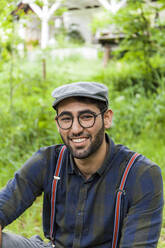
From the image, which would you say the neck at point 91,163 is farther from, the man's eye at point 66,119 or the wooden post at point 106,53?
the wooden post at point 106,53

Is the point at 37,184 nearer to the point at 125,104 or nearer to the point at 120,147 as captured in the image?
the point at 120,147

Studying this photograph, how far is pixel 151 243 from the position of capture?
170 cm

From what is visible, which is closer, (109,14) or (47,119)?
(47,119)

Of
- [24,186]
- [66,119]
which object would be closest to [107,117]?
[66,119]

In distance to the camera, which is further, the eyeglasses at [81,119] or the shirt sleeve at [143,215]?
the eyeglasses at [81,119]

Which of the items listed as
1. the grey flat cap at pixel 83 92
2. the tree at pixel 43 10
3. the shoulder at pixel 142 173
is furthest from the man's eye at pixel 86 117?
the tree at pixel 43 10

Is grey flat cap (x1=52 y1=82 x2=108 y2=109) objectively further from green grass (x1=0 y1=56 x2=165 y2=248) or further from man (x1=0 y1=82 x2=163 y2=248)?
green grass (x1=0 y1=56 x2=165 y2=248)

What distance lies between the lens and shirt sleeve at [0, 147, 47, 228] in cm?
202

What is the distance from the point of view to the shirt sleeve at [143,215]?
1.70 metres

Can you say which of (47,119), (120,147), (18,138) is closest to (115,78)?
(47,119)

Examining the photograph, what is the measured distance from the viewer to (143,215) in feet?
5.58

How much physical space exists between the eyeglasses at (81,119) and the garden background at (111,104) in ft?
4.56

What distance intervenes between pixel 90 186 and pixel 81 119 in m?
0.38

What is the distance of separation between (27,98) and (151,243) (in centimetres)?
469
